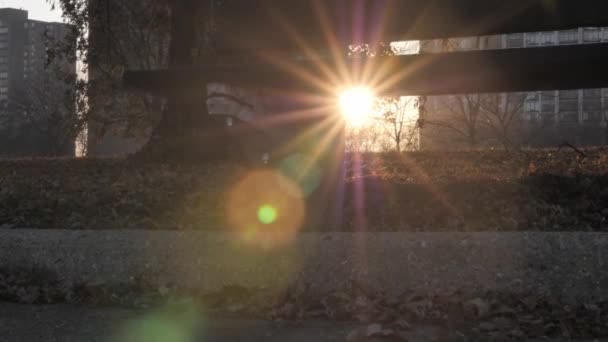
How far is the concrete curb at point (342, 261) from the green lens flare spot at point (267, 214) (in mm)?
376

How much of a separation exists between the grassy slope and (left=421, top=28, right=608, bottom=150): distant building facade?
1846cm

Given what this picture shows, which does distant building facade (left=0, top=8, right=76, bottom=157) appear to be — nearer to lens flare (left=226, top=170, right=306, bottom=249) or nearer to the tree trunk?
the tree trunk

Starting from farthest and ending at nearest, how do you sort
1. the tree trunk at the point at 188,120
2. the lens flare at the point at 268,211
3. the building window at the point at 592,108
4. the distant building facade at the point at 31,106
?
the distant building facade at the point at 31,106, the building window at the point at 592,108, the tree trunk at the point at 188,120, the lens flare at the point at 268,211

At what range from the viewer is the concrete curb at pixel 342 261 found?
3.08 meters

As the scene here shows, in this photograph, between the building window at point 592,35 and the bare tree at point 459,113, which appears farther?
the bare tree at point 459,113

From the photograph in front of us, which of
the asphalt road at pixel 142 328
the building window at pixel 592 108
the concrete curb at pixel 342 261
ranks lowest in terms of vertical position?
the asphalt road at pixel 142 328

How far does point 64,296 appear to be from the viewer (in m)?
3.47

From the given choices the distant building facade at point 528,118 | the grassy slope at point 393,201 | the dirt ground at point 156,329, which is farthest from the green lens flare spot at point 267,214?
the distant building facade at point 528,118

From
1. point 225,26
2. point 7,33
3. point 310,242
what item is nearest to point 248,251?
point 310,242

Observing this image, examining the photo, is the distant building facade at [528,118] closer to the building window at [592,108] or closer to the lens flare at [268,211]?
the building window at [592,108]

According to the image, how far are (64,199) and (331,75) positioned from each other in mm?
2189

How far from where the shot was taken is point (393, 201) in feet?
12.8

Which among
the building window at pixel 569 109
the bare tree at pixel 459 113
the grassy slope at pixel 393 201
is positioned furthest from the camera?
the building window at pixel 569 109

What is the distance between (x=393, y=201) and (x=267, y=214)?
2.63 ft
